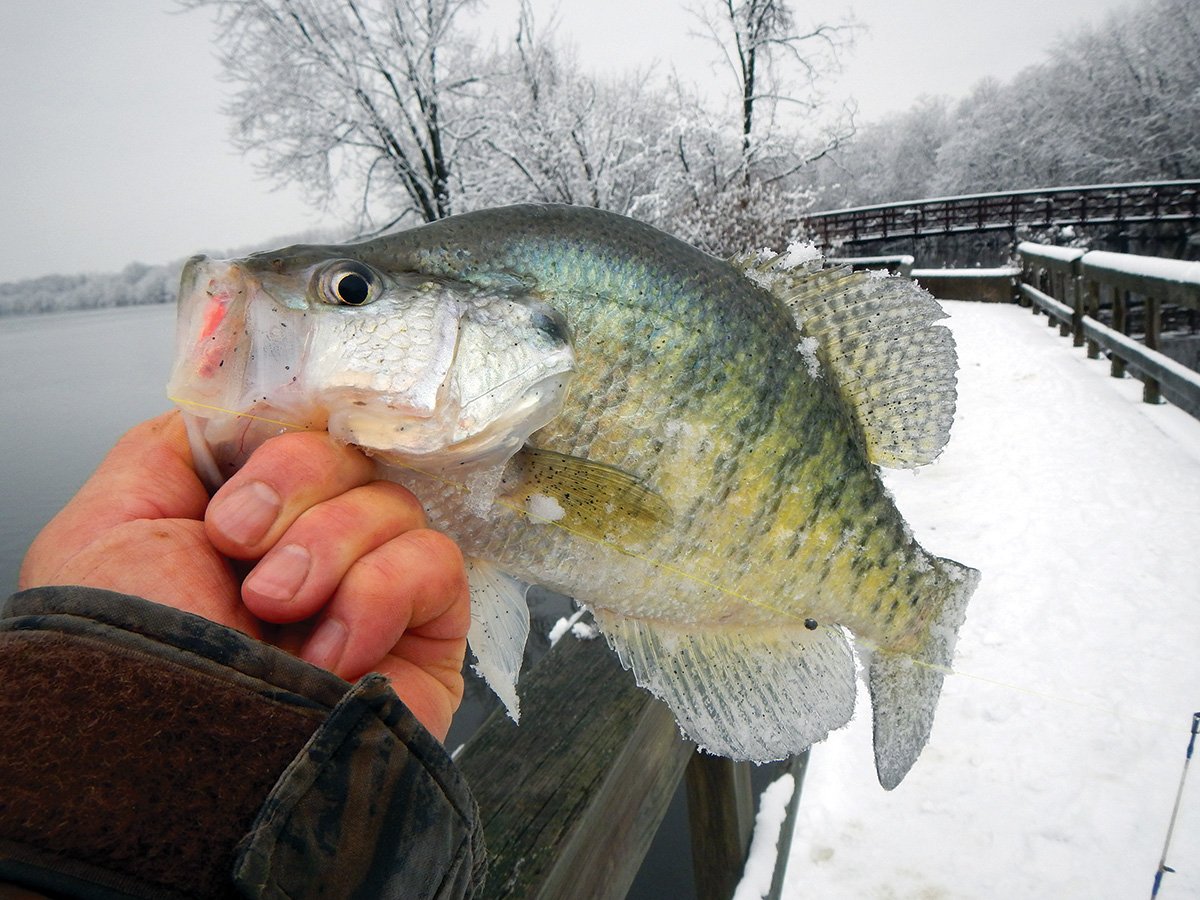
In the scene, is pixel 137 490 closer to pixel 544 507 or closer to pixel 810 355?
pixel 544 507

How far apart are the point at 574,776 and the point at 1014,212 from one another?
79.9 feet

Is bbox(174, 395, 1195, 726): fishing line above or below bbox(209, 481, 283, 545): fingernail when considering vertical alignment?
below

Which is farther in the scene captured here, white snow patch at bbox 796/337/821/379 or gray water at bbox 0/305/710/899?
gray water at bbox 0/305/710/899

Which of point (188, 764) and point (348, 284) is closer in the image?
point (188, 764)

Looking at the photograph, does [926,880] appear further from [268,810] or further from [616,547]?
[268,810]

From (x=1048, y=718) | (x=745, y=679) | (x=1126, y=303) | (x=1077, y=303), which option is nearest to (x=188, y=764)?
(x=745, y=679)

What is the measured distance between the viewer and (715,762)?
227 centimetres

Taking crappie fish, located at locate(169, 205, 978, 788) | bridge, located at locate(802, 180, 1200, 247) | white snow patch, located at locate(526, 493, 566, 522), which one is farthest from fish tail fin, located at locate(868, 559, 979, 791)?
bridge, located at locate(802, 180, 1200, 247)

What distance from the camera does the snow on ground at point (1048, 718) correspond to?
1.86 meters

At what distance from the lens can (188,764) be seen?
20.4 inches

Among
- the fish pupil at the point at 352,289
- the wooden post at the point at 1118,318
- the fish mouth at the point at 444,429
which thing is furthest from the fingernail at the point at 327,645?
the wooden post at the point at 1118,318

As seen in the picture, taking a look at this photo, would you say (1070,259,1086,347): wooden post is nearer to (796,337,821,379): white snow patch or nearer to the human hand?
(796,337,821,379): white snow patch

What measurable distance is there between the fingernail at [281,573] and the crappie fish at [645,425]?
184mm

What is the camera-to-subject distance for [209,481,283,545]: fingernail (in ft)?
2.20
